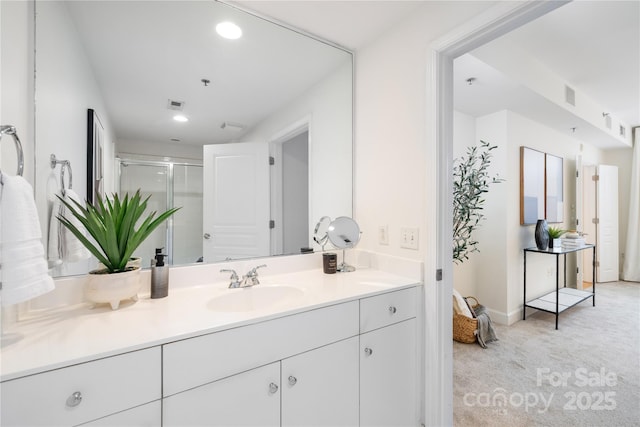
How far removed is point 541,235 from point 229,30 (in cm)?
350

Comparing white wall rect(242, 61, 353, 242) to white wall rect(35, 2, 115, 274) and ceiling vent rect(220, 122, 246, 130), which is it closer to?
ceiling vent rect(220, 122, 246, 130)

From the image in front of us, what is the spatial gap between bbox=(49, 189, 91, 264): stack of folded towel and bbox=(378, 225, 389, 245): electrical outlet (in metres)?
1.44

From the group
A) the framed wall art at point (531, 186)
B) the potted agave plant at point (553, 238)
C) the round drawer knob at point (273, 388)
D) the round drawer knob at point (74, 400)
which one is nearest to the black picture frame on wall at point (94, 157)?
the round drawer knob at point (74, 400)

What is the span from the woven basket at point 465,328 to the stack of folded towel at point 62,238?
2.75 m

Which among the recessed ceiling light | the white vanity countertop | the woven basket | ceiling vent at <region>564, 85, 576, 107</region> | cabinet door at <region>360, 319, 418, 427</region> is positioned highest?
ceiling vent at <region>564, 85, 576, 107</region>

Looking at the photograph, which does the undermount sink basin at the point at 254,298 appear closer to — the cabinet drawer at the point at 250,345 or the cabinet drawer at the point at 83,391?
the cabinet drawer at the point at 250,345

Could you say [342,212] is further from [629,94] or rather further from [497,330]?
[629,94]

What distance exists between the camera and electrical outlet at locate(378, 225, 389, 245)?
166cm

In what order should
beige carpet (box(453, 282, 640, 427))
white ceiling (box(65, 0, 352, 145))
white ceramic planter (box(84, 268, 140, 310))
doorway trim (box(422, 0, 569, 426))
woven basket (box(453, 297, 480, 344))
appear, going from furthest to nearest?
woven basket (box(453, 297, 480, 344)), beige carpet (box(453, 282, 640, 427)), doorway trim (box(422, 0, 569, 426)), white ceiling (box(65, 0, 352, 145)), white ceramic planter (box(84, 268, 140, 310))

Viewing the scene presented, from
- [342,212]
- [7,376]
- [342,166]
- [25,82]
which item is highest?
[25,82]

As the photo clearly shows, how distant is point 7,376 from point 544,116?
4.25 meters

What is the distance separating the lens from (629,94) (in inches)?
125

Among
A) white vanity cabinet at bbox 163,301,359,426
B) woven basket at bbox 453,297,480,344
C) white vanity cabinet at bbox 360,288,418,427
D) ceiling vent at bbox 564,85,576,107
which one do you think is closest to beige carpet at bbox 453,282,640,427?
woven basket at bbox 453,297,480,344

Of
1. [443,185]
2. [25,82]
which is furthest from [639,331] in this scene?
[25,82]
